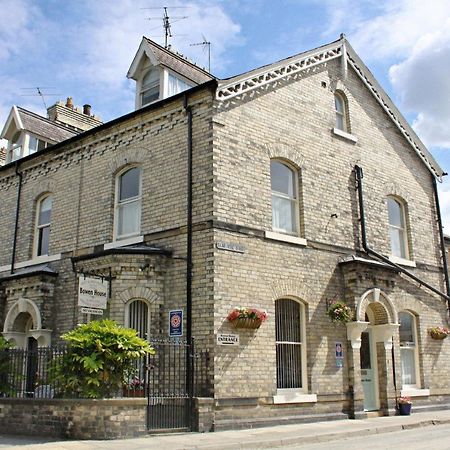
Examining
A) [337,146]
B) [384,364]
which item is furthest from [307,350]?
[337,146]

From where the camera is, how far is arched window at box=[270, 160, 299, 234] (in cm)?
1630

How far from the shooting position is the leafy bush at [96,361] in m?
11.8

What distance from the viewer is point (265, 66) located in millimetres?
16562

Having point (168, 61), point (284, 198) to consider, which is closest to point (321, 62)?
point (168, 61)

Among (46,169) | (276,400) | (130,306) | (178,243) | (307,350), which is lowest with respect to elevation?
(276,400)

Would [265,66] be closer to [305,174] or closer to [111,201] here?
[305,174]

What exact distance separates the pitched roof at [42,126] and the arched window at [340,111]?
11.0 meters

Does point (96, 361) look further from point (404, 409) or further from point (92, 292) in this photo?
point (404, 409)

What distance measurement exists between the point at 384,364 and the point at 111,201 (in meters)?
9.35

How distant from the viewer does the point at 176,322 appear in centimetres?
1416

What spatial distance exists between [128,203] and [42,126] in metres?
8.65

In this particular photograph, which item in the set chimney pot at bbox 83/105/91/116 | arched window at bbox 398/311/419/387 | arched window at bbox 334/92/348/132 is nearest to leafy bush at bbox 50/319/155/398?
arched window at bbox 398/311/419/387

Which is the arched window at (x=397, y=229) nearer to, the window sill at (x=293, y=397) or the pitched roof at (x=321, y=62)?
the pitched roof at (x=321, y=62)

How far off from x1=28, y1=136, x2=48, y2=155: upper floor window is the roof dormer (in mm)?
5828
